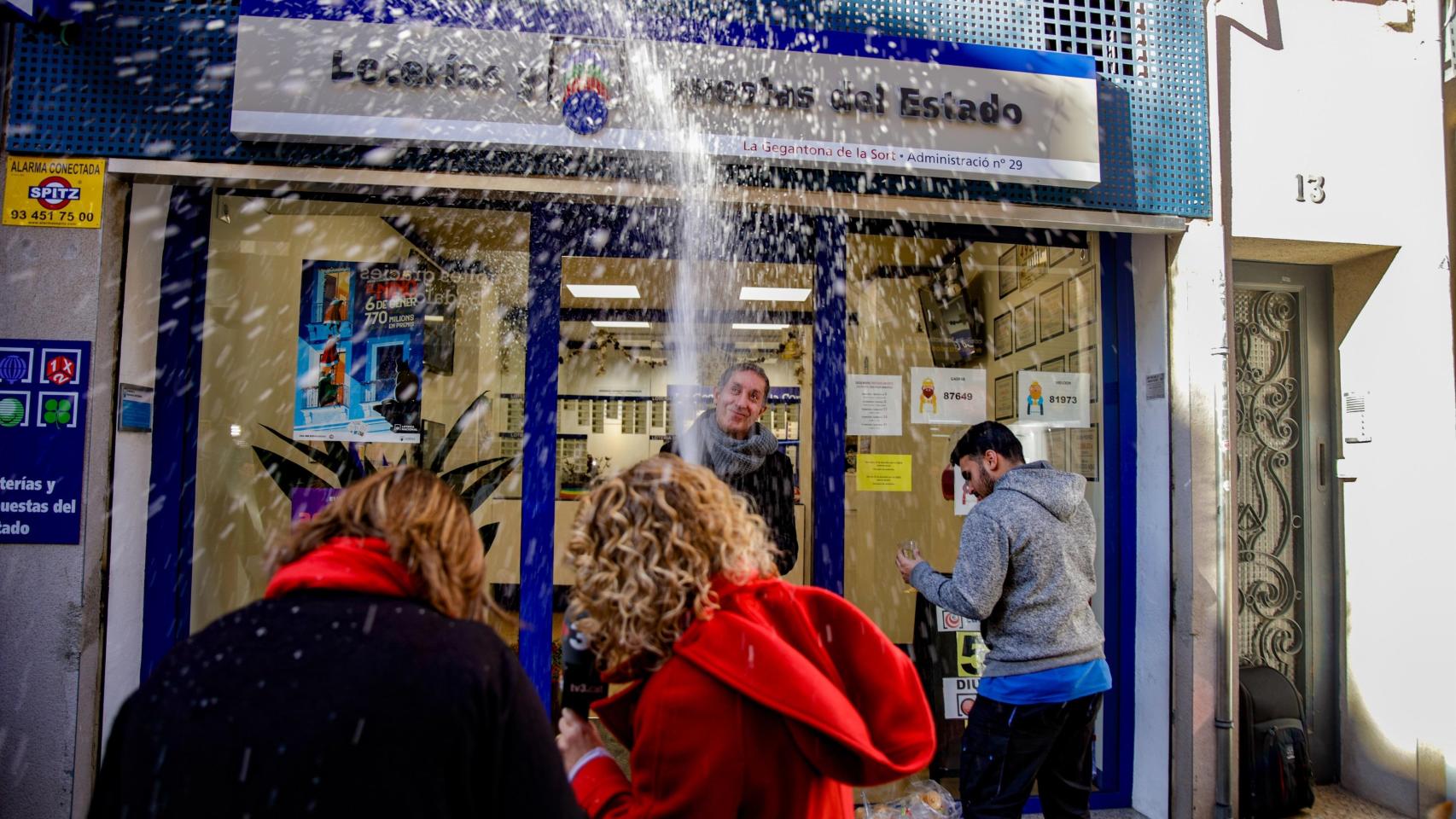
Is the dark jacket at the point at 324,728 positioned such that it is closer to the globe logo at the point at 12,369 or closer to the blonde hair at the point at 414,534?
the blonde hair at the point at 414,534

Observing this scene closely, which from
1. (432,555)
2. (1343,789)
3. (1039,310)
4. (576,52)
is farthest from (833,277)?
(1343,789)

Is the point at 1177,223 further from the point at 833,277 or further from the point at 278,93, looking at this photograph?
the point at 278,93

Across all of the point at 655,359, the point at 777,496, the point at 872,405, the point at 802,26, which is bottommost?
the point at 777,496

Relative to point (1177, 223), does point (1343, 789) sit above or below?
below

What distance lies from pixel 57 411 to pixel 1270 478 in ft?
20.1

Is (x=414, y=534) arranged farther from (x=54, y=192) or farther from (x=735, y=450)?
(x=54, y=192)

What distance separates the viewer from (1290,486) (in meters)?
4.94

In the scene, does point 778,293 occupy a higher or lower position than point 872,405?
higher

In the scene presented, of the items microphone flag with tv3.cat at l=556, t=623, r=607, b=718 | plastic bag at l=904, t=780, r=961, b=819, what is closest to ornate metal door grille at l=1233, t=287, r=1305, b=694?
plastic bag at l=904, t=780, r=961, b=819

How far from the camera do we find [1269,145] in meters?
4.53


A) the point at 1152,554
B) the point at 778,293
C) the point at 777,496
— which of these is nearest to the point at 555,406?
the point at 777,496

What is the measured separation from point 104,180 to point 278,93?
0.89m

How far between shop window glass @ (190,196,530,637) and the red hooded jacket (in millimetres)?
2855

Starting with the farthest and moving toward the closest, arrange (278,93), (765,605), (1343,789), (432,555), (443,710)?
1. (1343,789)
2. (278,93)
3. (765,605)
4. (432,555)
5. (443,710)
